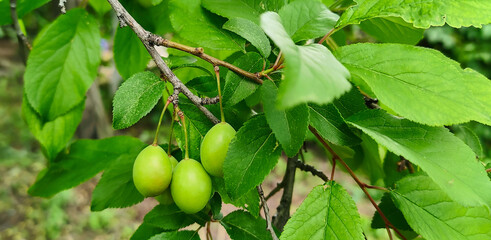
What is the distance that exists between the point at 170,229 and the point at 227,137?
254mm

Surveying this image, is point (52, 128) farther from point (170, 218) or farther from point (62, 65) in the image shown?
point (170, 218)

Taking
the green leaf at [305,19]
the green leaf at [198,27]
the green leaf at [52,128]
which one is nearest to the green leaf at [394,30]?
the green leaf at [305,19]

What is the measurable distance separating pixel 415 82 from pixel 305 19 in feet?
0.63

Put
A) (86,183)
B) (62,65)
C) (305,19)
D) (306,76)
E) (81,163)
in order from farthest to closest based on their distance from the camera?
(86,183)
(81,163)
(62,65)
(305,19)
(306,76)

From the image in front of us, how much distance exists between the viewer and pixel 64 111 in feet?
2.98

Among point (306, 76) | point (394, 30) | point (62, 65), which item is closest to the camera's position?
point (306, 76)

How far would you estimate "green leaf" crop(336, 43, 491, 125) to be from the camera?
470 mm

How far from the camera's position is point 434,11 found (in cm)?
51

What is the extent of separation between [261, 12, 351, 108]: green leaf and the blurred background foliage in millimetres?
1577

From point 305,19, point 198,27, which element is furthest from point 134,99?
point 305,19

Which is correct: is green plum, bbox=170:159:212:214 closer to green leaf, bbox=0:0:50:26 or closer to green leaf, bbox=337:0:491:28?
green leaf, bbox=337:0:491:28

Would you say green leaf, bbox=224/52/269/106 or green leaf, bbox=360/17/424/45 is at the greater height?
green leaf, bbox=360/17/424/45

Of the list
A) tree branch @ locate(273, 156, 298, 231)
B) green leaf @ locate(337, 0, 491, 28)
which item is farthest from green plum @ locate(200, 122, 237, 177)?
tree branch @ locate(273, 156, 298, 231)

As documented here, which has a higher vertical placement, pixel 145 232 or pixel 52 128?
pixel 52 128
